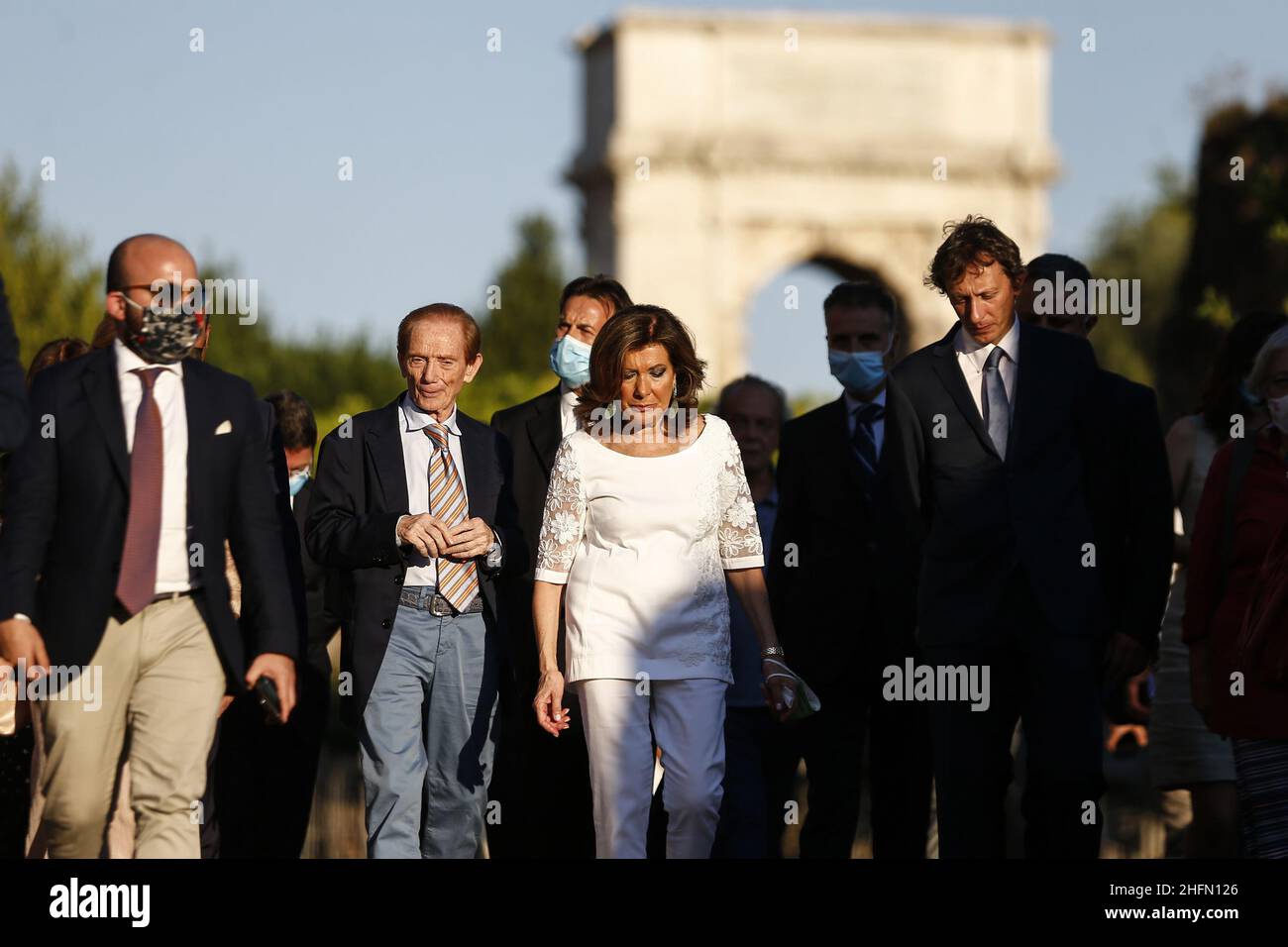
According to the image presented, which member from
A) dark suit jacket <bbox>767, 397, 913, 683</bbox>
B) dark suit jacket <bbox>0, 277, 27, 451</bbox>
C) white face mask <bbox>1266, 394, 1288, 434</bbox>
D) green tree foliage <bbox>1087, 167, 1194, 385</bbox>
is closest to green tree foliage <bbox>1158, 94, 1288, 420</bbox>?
dark suit jacket <bbox>767, 397, 913, 683</bbox>

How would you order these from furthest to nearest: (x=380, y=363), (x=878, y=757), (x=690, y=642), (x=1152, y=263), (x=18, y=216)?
(x=1152, y=263), (x=380, y=363), (x=18, y=216), (x=878, y=757), (x=690, y=642)

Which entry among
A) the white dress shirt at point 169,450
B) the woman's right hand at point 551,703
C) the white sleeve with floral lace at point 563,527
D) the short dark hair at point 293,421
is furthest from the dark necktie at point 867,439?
the white dress shirt at point 169,450

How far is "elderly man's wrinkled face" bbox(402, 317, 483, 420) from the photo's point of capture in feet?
25.2

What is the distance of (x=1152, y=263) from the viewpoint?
251 ft

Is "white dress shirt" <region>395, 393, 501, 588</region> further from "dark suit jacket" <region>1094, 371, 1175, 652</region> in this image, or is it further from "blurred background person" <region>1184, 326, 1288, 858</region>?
"blurred background person" <region>1184, 326, 1288, 858</region>

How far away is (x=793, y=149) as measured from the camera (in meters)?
34.8

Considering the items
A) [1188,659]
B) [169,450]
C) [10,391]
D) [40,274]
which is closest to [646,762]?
[169,450]

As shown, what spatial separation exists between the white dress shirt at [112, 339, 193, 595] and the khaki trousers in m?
0.11

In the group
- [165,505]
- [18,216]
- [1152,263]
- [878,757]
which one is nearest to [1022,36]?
[18,216]

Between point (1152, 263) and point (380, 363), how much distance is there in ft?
103

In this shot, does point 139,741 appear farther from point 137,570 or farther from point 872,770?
point 872,770

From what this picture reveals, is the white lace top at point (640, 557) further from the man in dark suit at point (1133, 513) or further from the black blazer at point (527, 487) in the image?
the man in dark suit at point (1133, 513)
